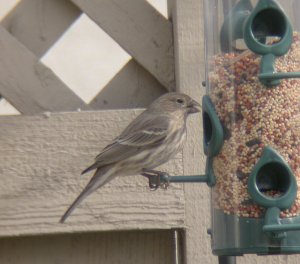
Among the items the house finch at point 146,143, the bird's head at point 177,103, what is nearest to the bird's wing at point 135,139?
the house finch at point 146,143

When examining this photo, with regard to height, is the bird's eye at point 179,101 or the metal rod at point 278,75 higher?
the bird's eye at point 179,101

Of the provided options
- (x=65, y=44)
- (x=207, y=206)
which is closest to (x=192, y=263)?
(x=207, y=206)

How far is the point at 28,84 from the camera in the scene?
537cm

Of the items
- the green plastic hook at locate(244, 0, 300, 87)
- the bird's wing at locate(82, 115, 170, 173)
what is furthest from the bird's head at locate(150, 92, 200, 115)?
the green plastic hook at locate(244, 0, 300, 87)

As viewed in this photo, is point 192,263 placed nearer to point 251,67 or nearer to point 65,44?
point 251,67

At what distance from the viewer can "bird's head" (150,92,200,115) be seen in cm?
527

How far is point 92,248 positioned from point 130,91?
714mm

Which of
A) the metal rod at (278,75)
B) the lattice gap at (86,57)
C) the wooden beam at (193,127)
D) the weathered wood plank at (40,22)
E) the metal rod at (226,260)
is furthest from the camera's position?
the lattice gap at (86,57)

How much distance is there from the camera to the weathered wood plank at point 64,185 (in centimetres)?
500

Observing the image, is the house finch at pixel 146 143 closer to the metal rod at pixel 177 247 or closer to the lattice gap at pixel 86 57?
the metal rod at pixel 177 247

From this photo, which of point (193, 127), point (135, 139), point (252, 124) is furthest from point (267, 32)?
point (135, 139)

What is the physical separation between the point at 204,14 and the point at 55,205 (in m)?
1.01

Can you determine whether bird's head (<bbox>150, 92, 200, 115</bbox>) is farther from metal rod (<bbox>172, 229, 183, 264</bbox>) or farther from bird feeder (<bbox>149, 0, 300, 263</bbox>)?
metal rod (<bbox>172, 229, 183, 264</bbox>)

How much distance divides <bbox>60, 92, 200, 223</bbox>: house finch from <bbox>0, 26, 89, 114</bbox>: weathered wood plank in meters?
0.30
